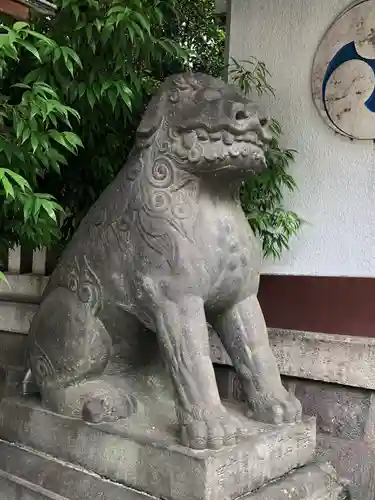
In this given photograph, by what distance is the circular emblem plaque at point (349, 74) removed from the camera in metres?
2.42

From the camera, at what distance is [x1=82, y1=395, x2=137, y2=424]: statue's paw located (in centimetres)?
154

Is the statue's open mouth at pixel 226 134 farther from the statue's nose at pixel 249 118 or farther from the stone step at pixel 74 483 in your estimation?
the stone step at pixel 74 483

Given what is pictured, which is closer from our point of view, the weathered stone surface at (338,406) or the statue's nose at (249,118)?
the statue's nose at (249,118)

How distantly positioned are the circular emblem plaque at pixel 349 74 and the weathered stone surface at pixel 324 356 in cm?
90

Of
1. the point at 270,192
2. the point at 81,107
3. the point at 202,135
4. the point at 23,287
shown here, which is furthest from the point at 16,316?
the point at 202,135

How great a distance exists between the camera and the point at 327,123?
2543mm

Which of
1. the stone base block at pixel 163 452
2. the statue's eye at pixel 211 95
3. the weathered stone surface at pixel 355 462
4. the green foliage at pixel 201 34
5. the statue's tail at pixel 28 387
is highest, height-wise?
the green foliage at pixel 201 34

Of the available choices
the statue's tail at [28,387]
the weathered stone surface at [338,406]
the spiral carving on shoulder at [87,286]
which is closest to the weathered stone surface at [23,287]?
the statue's tail at [28,387]

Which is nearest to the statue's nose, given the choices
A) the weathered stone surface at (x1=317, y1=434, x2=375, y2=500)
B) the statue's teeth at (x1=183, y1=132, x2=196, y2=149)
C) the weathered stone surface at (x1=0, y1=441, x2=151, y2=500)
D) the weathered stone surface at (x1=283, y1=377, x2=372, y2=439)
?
the statue's teeth at (x1=183, y1=132, x2=196, y2=149)

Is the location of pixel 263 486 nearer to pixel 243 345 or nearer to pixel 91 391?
pixel 243 345

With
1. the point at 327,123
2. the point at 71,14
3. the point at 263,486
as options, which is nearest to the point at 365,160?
the point at 327,123

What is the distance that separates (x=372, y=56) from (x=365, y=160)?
17.8 inches

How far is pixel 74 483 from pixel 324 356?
1.30m

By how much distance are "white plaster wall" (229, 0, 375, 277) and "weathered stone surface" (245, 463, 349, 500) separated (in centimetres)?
104
